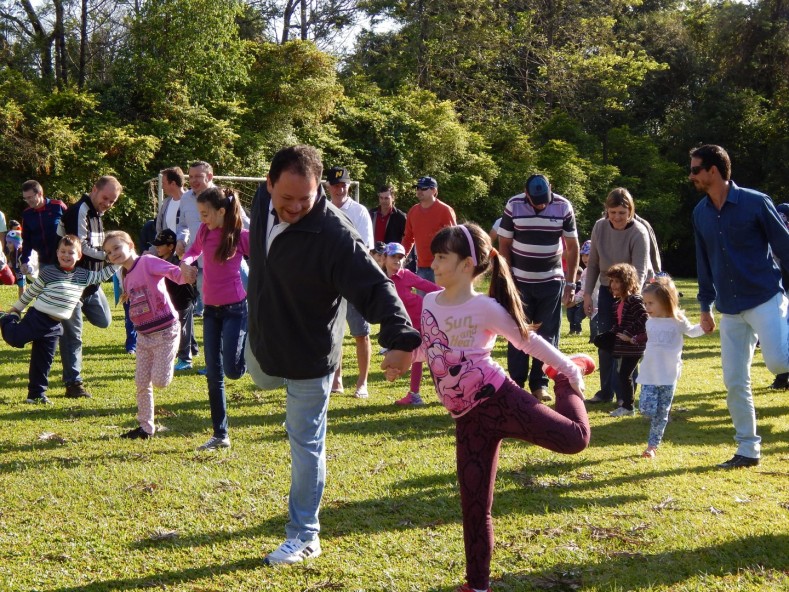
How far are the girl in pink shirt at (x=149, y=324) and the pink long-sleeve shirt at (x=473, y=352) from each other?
3.51m

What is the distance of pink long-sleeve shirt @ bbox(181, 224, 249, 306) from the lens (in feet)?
21.7

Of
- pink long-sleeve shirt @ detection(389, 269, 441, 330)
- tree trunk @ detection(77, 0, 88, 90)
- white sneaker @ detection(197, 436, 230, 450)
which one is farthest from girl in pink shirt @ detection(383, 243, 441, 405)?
tree trunk @ detection(77, 0, 88, 90)

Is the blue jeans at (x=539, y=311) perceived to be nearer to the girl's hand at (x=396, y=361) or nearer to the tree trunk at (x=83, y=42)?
the girl's hand at (x=396, y=361)

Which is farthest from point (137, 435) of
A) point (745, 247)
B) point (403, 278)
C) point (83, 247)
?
point (745, 247)

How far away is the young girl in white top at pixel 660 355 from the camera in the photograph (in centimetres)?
681

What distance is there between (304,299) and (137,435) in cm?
355

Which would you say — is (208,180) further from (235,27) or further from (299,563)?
(235,27)

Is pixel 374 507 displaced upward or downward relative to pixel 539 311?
downward

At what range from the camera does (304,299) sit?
4227 mm

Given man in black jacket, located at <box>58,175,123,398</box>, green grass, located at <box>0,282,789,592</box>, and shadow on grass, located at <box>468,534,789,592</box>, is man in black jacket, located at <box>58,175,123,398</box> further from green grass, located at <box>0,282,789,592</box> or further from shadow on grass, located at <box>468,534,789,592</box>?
shadow on grass, located at <box>468,534,789,592</box>

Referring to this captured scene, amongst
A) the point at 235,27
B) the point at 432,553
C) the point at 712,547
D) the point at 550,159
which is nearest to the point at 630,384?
the point at 712,547

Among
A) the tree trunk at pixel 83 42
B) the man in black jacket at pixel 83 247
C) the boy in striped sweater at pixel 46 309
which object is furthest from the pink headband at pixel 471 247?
the tree trunk at pixel 83 42

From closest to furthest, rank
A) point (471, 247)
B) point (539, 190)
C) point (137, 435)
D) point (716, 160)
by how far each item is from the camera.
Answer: point (471, 247)
point (716, 160)
point (137, 435)
point (539, 190)

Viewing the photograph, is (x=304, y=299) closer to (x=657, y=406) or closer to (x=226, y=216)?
(x=226, y=216)
